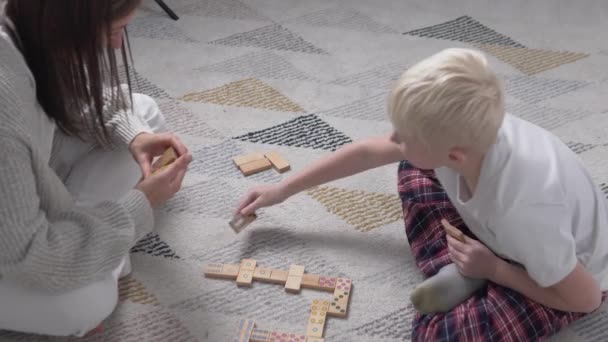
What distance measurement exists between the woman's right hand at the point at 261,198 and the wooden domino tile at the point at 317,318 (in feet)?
0.79

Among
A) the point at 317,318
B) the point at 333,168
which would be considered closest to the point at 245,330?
the point at 317,318

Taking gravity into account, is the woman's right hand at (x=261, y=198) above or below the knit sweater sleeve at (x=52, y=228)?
below

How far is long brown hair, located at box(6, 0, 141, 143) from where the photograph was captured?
1.04 meters

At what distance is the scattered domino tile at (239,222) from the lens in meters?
1.53

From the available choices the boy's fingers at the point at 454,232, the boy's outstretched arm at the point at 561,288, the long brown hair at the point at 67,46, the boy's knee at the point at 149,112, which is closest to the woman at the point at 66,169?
the long brown hair at the point at 67,46

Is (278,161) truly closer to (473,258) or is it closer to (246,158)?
(246,158)

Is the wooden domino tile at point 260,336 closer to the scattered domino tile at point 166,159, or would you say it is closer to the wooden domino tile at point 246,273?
the wooden domino tile at point 246,273

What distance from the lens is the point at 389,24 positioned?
2.37 metres

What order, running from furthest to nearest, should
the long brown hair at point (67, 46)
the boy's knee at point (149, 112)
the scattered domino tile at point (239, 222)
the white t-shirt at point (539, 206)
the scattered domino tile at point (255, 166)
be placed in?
the scattered domino tile at point (255, 166), the boy's knee at point (149, 112), the scattered domino tile at point (239, 222), the white t-shirt at point (539, 206), the long brown hair at point (67, 46)

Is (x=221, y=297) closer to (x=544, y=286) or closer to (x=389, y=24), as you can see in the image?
(x=544, y=286)

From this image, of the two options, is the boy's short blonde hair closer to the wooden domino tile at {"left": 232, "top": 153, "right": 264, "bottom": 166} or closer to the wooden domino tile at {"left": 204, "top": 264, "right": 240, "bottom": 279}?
the wooden domino tile at {"left": 204, "top": 264, "right": 240, "bottom": 279}

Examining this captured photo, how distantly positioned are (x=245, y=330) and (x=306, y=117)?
28.9 inches

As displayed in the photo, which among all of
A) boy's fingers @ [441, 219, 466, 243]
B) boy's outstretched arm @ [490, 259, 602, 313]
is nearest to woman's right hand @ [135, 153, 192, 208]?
boy's fingers @ [441, 219, 466, 243]

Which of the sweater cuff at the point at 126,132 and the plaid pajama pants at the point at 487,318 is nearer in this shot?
the plaid pajama pants at the point at 487,318
